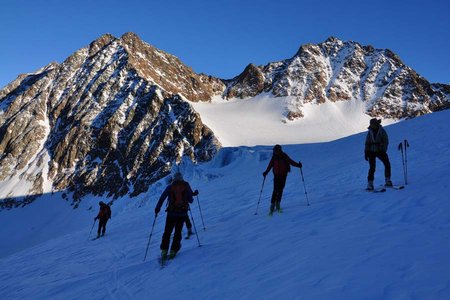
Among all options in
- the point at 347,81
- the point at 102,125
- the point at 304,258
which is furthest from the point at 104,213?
the point at 347,81

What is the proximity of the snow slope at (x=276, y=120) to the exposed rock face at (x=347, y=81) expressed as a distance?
3.32m

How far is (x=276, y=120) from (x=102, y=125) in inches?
1918

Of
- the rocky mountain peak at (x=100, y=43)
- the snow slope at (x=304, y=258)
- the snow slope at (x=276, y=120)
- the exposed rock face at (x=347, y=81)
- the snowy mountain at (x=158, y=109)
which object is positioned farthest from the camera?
the rocky mountain peak at (x=100, y=43)

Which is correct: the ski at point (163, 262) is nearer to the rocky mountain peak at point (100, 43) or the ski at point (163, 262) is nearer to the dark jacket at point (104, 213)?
the dark jacket at point (104, 213)

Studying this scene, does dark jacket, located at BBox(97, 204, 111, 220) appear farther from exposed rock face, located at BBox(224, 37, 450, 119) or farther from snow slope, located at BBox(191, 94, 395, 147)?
exposed rock face, located at BBox(224, 37, 450, 119)

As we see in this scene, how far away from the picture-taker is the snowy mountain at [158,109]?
3342 inches

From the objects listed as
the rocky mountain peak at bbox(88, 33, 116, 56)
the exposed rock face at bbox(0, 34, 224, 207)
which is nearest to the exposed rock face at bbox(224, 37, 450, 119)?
the exposed rock face at bbox(0, 34, 224, 207)

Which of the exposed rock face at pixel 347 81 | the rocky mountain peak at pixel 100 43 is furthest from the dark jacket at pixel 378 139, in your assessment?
the rocky mountain peak at pixel 100 43

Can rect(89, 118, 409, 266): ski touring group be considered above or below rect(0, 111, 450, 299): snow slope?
above

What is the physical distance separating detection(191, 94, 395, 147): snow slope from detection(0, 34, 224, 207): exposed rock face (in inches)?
420

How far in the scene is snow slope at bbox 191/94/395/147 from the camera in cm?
9369

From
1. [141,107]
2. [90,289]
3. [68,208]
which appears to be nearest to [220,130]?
[141,107]

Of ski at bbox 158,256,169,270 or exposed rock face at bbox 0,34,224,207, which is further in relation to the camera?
exposed rock face at bbox 0,34,224,207

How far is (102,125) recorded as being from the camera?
98.1 metres
